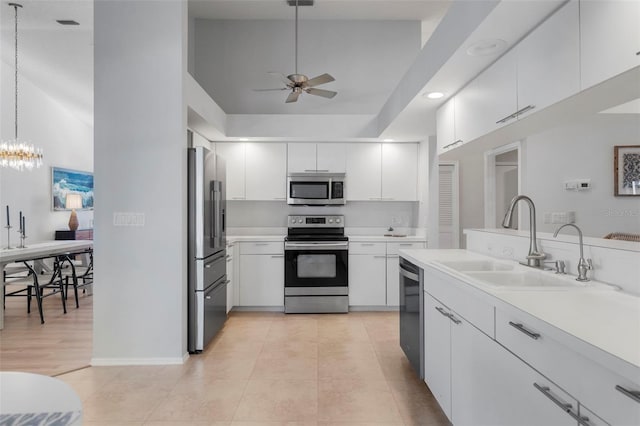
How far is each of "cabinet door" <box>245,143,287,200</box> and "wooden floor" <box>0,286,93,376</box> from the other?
2.38m

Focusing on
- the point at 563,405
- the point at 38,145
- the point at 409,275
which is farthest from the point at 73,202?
the point at 563,405

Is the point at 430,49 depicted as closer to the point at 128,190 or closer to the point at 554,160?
the point at 554,160

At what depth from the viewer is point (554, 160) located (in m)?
2.23

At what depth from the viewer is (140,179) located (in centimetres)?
296

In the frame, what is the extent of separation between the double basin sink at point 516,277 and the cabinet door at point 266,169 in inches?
112

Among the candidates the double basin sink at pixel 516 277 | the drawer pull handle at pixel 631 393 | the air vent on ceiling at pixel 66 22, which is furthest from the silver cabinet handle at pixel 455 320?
the air vent on ceiling at pixel 66 22

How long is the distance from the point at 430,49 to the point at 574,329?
2072mm

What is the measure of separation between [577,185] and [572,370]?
1.43 m

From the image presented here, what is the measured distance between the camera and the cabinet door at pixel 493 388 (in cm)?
111

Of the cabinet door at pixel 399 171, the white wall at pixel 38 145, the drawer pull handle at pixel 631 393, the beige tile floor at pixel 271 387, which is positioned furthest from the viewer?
the white wall at pixel 38 145

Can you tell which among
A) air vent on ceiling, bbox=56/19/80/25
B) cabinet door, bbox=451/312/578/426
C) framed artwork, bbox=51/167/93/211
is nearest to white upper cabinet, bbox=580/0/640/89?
cabinet door, bbox=451/312/578/426

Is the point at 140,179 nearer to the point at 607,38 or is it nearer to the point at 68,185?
the point at 607,38

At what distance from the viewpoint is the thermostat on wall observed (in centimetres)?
199

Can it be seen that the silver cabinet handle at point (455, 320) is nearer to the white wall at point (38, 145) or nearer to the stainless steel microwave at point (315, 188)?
the stainless steel microwave at point (315, 188)
